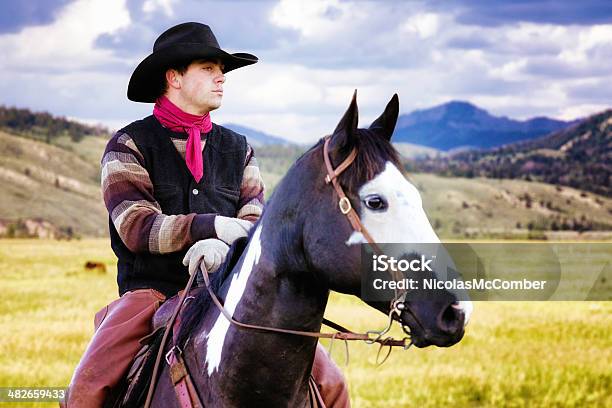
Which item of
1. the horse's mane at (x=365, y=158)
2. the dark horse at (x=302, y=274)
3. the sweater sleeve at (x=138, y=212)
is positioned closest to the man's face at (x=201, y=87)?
the sweater sleeve at (x=138, y=212)

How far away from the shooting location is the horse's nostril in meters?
3.59

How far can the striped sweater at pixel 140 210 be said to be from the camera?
16.4 ft

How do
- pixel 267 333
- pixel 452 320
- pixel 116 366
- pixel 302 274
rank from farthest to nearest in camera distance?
pixel 116 366 < pixel 267 333 < pixel 302 274 < pixel 452 320

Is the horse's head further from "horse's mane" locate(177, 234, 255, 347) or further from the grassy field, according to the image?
the grassy field

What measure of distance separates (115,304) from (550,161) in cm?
10806

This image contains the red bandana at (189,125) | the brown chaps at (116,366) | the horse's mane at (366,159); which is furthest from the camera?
the red bandana at (189,125)

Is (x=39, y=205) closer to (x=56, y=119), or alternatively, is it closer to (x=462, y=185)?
(x=56, y=119)

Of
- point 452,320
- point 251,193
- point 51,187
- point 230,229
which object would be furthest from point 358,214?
point 51,187

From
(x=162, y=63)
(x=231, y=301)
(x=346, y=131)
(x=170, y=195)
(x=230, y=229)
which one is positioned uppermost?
(x=162, y=63)

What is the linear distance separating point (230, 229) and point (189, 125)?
1.08 meters

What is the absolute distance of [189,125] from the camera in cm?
565

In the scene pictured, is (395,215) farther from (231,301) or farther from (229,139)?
(229,139)

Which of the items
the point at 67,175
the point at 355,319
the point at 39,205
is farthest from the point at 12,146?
the point at 355,319

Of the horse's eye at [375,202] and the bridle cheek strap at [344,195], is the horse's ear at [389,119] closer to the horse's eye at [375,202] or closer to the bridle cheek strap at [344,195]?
the bridle cheek strap at [344,195]
